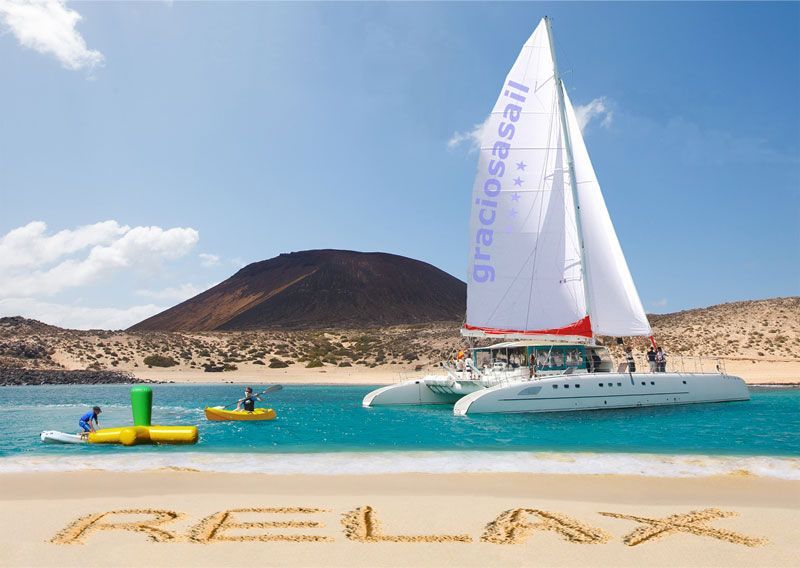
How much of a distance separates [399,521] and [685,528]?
411 centimetres

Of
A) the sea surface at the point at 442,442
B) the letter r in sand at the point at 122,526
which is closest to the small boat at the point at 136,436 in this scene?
the sea surface at the point at 442,442

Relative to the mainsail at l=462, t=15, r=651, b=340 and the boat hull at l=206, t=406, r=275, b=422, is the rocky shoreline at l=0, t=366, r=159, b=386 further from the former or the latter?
the mainsail at l=462, t=15, r=651, b=340

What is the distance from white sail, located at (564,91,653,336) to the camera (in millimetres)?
29328

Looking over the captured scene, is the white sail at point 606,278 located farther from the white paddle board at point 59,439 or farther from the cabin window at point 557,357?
the white paddle board at point 59,439

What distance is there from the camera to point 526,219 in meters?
29.6

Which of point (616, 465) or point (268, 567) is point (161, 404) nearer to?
point (616, 465)

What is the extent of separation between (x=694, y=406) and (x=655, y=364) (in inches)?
107

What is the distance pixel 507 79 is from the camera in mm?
30234

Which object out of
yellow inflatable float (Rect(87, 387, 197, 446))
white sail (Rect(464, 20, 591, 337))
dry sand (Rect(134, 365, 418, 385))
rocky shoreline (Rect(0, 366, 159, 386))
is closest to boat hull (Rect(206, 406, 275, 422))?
yellow inflatable float (Rect(87, 387, 197, 446))

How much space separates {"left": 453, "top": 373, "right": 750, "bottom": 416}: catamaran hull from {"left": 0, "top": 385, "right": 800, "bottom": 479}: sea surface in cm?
49

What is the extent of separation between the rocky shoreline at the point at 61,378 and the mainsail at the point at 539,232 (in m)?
39.0

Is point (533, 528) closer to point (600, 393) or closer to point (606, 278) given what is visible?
point (600, 393)

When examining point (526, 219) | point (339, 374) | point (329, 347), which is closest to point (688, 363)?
point (526, 219)

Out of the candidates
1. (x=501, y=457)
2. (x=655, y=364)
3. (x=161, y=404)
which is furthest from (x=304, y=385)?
(x=501, y=457)
